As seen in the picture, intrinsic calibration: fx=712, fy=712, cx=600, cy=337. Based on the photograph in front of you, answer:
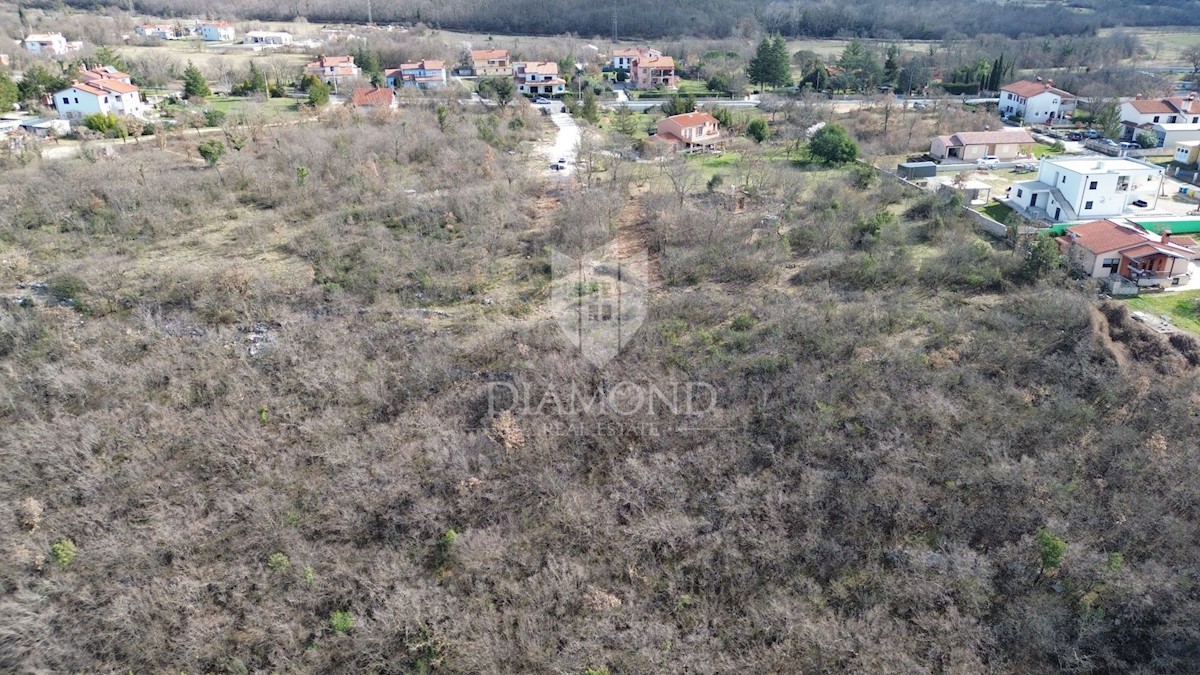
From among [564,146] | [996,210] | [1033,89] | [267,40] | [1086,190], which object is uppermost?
[267,40]

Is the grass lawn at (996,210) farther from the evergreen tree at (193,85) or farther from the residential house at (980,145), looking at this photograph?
the evergreen tree at (193,85)

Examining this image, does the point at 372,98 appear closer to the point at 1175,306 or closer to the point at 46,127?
the point at 46,127

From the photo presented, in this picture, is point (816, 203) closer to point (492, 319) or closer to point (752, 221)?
point (752, 221)

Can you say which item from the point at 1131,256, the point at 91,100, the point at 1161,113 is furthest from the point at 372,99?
the point at 1161,113

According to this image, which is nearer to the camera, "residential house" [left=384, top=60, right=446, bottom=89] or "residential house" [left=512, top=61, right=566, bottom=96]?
"residential house" [left=512, top=61, right=566, bottom=96]

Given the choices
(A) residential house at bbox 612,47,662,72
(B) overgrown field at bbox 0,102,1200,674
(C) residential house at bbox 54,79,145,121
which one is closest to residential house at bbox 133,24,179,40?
(C) residential house at bbox 54,79,145,121

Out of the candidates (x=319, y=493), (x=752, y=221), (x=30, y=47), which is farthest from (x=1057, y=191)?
(x=30, y=47)

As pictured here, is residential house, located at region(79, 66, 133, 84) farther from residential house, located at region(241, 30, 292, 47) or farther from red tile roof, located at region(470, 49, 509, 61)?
residential house, located at region(241, 30, 292, 47)
